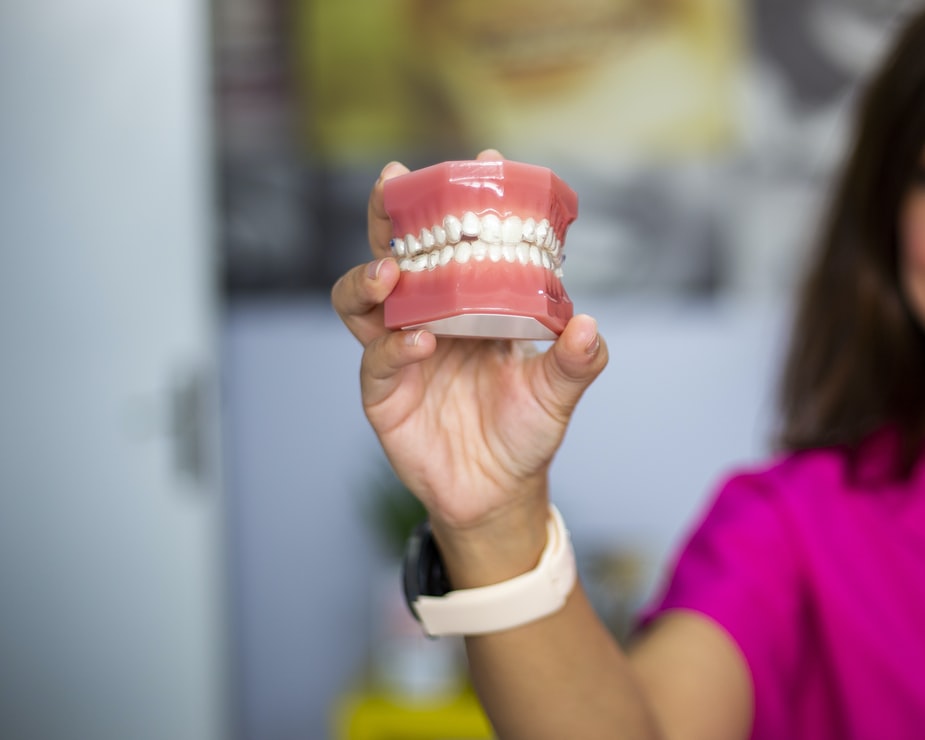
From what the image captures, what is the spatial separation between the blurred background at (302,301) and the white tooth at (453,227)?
1386mm

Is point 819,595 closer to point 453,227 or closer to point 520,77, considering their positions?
point 453,227

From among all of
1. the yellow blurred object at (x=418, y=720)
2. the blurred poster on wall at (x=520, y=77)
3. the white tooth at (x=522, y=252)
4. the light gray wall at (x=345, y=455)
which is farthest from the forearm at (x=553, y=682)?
the blurred poster on wall at (x=520, y=77)

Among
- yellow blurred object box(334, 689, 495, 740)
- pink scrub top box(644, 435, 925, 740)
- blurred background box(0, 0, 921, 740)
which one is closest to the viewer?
pink scrub top box(644, 435, 925, 740)

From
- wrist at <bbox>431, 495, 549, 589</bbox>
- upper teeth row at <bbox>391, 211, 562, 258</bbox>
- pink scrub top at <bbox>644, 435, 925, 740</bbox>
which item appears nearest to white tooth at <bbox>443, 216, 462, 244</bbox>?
upper teeth row at <bbox>391, 211, 562, 258</bbox>

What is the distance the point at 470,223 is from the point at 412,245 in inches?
2.1

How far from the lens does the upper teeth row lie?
728 mm

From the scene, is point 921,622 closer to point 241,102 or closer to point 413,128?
point 413,128

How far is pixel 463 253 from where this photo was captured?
Result: 0.73 metres

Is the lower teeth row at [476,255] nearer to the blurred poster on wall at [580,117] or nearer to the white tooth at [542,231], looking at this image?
the white tooth at [542,231]

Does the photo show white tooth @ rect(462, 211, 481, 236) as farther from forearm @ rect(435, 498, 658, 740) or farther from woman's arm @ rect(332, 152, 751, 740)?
forearm @ rect(435, 498, 658, 740)

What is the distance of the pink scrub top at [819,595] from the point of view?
1.06m

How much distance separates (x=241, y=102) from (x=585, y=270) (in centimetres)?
94

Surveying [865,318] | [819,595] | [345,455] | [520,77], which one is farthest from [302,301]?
[819,595]

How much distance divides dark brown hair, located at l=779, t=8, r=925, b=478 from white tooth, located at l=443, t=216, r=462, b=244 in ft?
2.36
